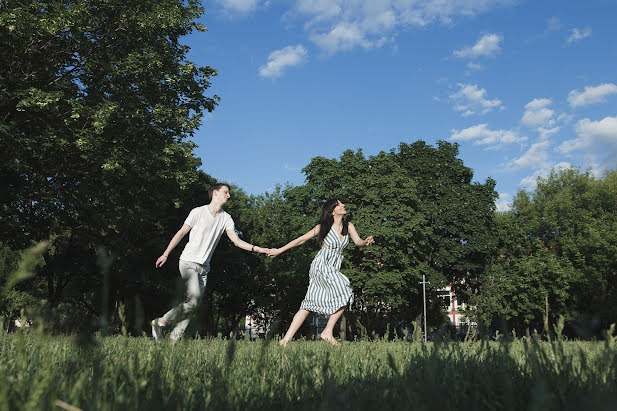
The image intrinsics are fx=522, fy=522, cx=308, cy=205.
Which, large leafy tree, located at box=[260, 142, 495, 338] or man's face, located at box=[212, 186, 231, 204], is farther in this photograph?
large leafy tree, located at box=[260, 142, 495, 338]

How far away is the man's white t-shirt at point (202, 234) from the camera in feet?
27.7

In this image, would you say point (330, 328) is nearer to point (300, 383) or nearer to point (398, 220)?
point (300, 383)

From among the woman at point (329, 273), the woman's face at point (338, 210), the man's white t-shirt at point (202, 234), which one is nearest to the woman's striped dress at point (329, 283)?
the woman at point (329, 273)

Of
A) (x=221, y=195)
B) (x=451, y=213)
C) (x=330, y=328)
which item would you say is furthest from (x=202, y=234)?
(x=451, y=213)

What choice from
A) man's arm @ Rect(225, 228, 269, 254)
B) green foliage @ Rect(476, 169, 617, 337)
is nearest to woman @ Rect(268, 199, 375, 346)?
man's arm @ Rect(225, 228, 269, 254)

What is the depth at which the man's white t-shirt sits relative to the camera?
8438mm

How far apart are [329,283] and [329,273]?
18cm

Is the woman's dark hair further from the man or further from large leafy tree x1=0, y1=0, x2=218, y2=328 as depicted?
large leafy tree x1=0, y1=0, x2=218, y2=328

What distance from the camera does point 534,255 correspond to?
4662 cm

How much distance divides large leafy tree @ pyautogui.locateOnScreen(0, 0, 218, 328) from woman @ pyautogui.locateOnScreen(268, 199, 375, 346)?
9738 millimetres

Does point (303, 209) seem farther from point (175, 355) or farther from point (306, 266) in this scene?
point (175, 355)

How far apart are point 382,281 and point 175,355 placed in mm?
32590

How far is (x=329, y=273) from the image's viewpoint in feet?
29.1

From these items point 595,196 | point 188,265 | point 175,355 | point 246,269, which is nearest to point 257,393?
point 175,355
